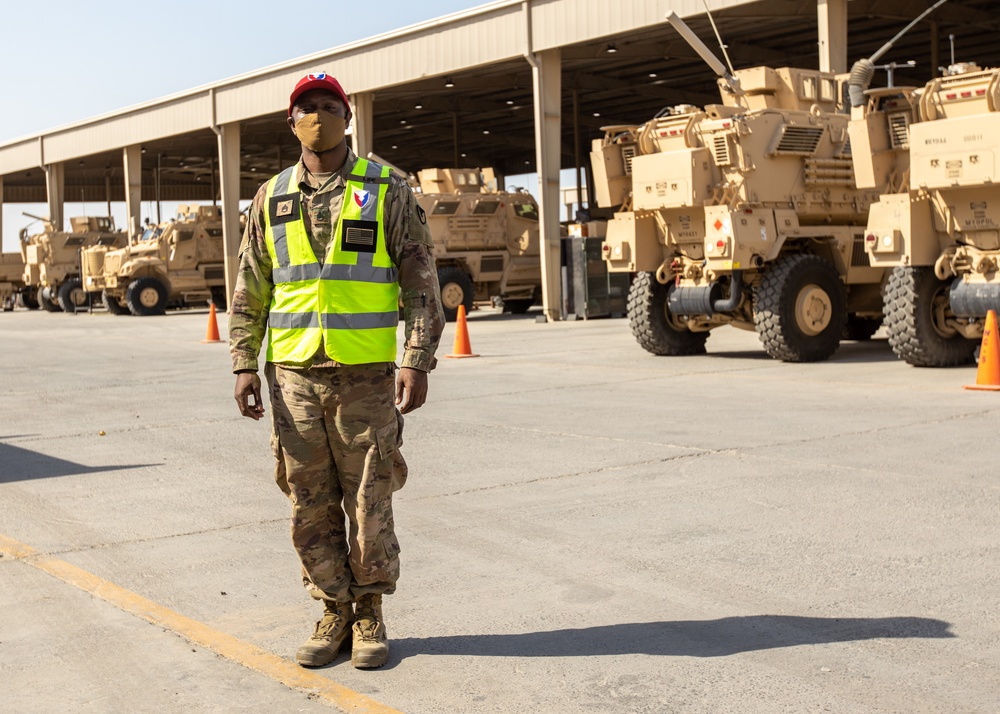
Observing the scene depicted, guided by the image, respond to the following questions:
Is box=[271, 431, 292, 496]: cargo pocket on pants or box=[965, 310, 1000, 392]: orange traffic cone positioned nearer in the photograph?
box=[271, 431, 292, 496]: cargo pocket on pants

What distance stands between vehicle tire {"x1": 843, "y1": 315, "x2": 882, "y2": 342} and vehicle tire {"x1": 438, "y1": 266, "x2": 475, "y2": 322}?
10.7m

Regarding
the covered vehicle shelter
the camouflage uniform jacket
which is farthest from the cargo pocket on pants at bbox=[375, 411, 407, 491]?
the covered vehicle shelter

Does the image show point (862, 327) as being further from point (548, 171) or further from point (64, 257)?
point (64, 257)

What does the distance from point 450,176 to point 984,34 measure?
13778 mm

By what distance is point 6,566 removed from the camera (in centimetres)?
589

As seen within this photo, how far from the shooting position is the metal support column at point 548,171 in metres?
26.1

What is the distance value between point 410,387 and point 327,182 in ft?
2.48

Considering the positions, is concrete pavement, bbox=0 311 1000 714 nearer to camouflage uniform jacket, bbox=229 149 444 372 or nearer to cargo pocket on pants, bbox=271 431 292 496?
cargo pocket on pants, bbox=271 431 292 496

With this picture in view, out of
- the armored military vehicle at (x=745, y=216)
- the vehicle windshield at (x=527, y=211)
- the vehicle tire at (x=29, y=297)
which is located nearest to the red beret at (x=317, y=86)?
the armored military vehicle at (x=745, y=216)

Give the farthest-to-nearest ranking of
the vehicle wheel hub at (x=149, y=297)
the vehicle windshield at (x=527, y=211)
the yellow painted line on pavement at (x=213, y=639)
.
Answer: the vehicle wheel hub at (x=149, y=297)
the vehicle windshield at (x=527, y=211)
the yellow painted line on pavement at (x=213, y=639)

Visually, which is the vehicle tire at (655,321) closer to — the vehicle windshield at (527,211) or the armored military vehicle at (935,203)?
the armored military vehicle at (935,203)

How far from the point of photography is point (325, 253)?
14.3ft

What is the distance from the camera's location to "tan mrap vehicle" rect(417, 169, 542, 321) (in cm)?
2748

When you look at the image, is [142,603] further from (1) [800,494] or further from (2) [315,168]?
(1) [800,494]
